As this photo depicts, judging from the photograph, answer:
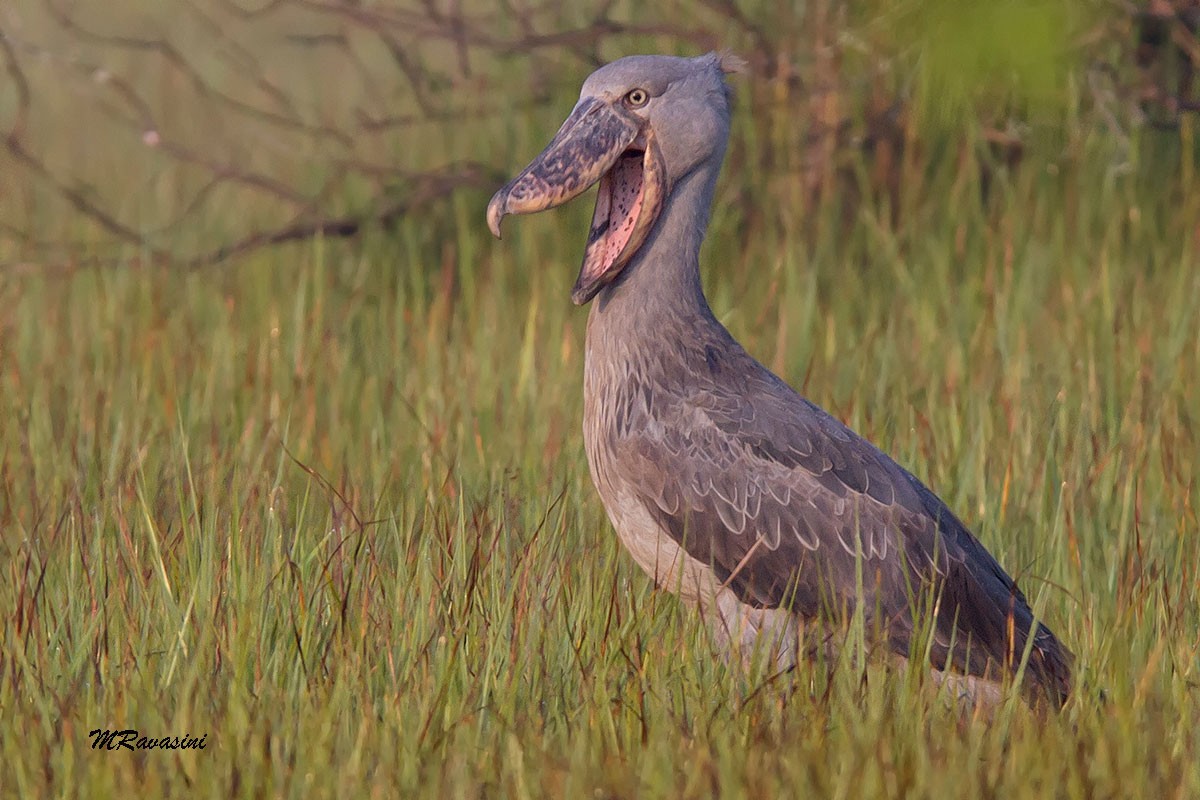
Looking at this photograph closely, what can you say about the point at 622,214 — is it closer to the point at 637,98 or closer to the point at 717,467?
the point at 637,98

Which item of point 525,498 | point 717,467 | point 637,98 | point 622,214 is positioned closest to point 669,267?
point 622,214

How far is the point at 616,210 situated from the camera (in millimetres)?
4074

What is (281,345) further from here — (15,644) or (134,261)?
(15,644)

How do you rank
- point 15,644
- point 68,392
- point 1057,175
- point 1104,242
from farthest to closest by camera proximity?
point 1057,175 → point 1104,242 → point 68,392 → point 15,644

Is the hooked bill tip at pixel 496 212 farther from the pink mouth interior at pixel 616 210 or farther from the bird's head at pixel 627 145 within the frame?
the pink mouth interior at pixel 616 210

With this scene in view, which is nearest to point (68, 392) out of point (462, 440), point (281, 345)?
point (281, 345)

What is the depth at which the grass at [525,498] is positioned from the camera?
3.08 metres

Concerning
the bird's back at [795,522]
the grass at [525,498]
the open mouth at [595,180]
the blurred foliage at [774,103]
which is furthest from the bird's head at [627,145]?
the blurred foliage at [774,103]

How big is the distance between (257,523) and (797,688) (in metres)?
1.42

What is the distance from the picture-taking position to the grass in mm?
3080

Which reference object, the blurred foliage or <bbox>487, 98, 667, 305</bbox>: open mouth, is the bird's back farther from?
the blurred foliage

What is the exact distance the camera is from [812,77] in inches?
286

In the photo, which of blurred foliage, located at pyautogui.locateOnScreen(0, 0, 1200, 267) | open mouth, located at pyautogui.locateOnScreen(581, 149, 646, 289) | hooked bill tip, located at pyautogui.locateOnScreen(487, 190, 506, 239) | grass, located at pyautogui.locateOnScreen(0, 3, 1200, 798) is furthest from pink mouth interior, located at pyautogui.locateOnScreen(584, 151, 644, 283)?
blurred foliage, located at pyautogui.locateOnScreen(0, 0, 1200, 267)

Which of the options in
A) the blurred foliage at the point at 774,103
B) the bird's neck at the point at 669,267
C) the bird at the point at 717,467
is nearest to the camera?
the bird at the point at 717,467
